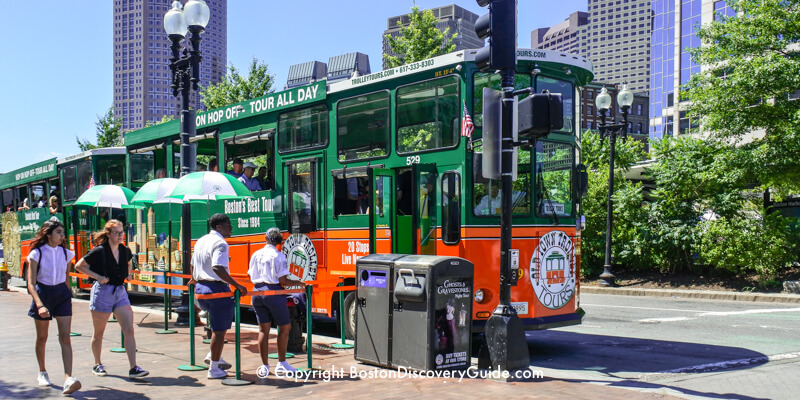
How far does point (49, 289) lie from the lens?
298 inches

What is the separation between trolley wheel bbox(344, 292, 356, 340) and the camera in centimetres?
1062

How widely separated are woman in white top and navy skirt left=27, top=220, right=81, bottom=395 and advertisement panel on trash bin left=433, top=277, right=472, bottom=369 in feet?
12.6

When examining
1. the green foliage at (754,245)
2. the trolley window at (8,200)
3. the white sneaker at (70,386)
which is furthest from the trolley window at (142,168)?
the green foliage at (754,245)

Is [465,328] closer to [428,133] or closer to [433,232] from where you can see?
[433,232]

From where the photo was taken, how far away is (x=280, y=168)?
12.5 m

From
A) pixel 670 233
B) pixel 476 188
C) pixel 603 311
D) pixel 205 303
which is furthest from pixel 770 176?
pixel 205 303

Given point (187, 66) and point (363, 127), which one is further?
point (187, 66)

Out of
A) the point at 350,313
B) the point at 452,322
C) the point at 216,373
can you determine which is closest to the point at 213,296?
the point at 216,373

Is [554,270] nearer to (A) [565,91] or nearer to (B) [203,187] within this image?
(A) [565,91]

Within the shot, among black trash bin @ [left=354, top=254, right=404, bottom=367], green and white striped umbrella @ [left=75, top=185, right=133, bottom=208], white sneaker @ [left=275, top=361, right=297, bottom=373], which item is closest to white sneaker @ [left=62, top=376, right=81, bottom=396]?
white sneaker @ [left=275, top=361, right=297, bottom=373]

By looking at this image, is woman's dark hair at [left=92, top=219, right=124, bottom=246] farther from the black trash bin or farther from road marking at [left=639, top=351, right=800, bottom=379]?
road marking at [left=639, top=351, right=800, bottom=379]

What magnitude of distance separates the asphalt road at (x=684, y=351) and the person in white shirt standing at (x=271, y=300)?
123 inches

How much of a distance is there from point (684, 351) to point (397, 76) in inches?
227

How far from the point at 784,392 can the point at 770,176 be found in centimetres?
1389
